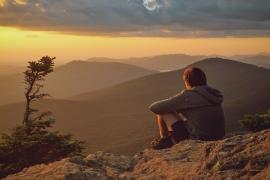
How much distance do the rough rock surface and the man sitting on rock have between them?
0.72 meters

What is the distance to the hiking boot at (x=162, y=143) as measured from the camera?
6.91 meters

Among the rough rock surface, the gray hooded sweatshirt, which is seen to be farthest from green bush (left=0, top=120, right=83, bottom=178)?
the rough rock surface

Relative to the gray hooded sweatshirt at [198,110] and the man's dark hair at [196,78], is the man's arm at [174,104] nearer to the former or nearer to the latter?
the gray hooded sweatshirt at [198,110]

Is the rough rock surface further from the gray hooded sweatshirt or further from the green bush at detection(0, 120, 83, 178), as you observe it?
the green bush at detection(0, 120, 83, 178)

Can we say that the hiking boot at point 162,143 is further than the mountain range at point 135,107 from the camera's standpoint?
No

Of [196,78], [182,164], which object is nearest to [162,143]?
[196,78]

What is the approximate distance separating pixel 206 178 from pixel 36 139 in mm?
11798

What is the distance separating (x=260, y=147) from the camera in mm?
A: 5055

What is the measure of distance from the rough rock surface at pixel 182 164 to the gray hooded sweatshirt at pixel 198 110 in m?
0.73

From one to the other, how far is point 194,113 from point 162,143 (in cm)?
72

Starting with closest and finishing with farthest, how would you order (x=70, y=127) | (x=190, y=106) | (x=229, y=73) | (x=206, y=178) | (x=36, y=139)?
(x=206, y=178)
(x=190, y=106)
(x=36, y=139)
(x=70, y=127)
(x=229, y=73)

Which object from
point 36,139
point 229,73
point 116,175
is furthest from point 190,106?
point 229,73

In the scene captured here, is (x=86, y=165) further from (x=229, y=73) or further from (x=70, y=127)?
(x=229, y=73)

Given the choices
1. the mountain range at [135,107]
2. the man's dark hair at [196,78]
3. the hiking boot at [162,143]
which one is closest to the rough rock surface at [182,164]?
the hiking boot at [162,143]
